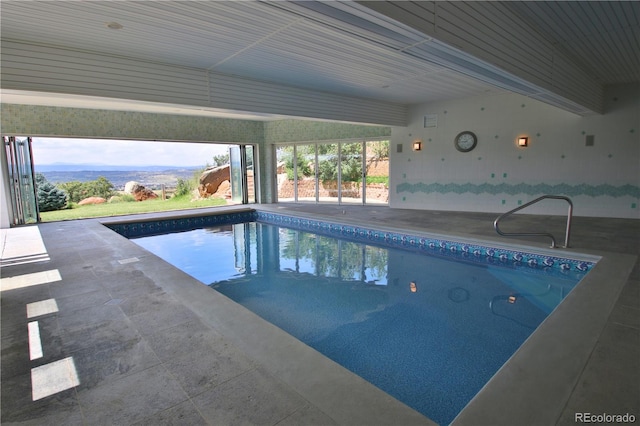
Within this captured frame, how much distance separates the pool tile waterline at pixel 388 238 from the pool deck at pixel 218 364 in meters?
0.85

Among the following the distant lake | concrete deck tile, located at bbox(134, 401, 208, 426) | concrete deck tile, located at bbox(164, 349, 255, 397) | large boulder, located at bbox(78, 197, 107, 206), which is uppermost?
the distant lake

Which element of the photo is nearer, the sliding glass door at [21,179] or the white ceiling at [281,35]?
the white ceiling at [281,35]

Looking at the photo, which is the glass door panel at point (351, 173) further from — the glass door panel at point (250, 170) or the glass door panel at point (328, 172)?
the glass door panel at point (250, 170)

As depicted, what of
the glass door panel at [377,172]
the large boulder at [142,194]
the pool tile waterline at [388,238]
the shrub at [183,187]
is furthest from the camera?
the shrub at [183,187]

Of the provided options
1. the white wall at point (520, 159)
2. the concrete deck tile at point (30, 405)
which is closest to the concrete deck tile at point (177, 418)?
the concrete deck tile at point (30, 405)

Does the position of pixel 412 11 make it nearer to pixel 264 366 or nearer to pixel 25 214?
pixel 264 366

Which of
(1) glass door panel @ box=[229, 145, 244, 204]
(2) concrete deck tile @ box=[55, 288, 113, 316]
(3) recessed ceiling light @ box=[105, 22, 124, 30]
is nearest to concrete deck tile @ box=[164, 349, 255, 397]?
(2) concrete deck tile @ box=[55, 288, 113, 316]

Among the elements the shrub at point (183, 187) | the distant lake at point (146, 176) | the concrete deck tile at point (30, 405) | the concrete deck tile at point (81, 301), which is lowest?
the concrete deck tile at point (30, 405)

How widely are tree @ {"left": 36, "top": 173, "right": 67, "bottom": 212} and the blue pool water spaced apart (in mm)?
6348

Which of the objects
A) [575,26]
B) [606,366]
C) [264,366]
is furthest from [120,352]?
[575,26]

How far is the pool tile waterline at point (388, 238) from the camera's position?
15.3 feet

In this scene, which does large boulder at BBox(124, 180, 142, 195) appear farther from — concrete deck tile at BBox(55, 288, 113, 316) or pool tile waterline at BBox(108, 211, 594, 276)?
concrete deck tile at BBox(55, 288, 113, 316)

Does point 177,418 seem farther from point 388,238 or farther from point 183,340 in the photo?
point 388,238

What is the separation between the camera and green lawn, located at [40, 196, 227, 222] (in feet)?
34.9
